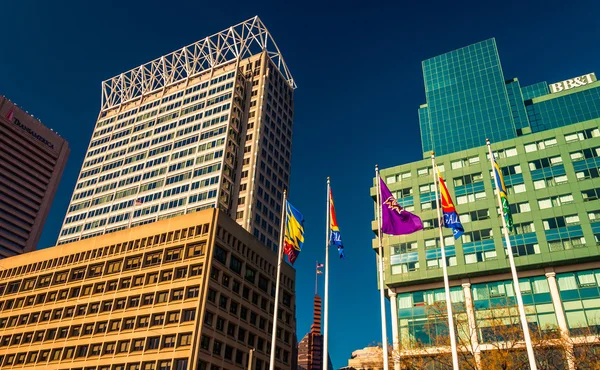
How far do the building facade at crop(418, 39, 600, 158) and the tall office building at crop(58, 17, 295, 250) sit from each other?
136 ft

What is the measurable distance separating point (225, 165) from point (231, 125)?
13.1 meters

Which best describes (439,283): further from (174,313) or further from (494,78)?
(494,78)

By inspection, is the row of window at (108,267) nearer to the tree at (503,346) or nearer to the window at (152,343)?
the window at (152,343)

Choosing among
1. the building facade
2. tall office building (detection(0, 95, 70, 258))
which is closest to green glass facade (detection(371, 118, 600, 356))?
the building facade

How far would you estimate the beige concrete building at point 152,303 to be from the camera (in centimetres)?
7394

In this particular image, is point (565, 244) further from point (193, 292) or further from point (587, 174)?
point (193, 292)

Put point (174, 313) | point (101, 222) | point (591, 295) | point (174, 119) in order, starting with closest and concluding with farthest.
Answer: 1. point (591, 295)
2. point (174, 313)
3. point (101, 222)
4. point (174, 119)

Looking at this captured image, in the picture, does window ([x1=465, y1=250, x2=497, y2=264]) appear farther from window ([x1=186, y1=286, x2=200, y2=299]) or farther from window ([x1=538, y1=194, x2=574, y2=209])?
window ([x1=186, y1=286, x2=200, y2=299])

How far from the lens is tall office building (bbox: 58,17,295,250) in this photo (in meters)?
123

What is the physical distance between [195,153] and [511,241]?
80.3 m

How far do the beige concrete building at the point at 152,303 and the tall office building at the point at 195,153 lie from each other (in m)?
27.5

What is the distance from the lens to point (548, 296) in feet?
238

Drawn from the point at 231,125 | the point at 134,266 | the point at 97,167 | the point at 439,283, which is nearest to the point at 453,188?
the point at 439,283

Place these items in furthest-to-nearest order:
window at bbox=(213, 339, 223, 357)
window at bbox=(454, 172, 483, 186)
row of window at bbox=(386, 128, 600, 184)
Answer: window at bbox=(454, 172, 483, 186) → row of window at bbox=(386, 128, 600, 184) → window at bbox=(213, 339, 223, 357)
